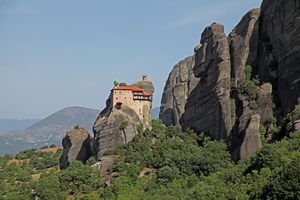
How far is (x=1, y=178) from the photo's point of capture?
75125mm

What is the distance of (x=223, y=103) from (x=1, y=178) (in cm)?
3194

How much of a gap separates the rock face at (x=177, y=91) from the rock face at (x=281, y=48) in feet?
95.6

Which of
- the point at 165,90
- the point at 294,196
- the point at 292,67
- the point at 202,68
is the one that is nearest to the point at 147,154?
the point at 202,68

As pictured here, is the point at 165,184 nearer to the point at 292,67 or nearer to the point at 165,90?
the point at 292,67

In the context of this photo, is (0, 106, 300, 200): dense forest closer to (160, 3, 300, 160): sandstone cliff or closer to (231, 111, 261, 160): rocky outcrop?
(231, 111, 261, 160): rocky outcrop

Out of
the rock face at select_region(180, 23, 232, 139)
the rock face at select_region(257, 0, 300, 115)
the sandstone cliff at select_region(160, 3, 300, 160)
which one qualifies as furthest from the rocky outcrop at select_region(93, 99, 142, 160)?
the rock face at select_region(257, 0, 300, 115)

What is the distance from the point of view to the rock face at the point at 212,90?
61.8 metres

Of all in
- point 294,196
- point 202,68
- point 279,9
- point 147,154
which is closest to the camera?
point 294,196

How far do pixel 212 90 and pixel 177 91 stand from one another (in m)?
32.2

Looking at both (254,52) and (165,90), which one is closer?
(254,52)

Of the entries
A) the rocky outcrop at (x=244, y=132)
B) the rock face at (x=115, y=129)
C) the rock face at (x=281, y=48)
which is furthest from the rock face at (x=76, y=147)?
the rock face at (x=281, y=48)

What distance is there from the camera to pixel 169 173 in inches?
2260

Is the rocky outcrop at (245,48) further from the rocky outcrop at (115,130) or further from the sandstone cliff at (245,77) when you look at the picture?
the rocky outcrop at (115,130)

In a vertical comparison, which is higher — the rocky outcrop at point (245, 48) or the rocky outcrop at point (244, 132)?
the rocky outcrop at point (245, 48)
